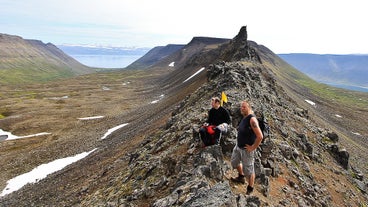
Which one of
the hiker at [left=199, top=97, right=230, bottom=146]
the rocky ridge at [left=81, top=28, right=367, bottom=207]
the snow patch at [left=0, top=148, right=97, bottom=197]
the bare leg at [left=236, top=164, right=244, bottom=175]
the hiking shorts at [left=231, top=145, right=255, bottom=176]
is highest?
the hiker at [left=199, top=97, right=230, bottom=146]

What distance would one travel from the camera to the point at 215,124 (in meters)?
17.5

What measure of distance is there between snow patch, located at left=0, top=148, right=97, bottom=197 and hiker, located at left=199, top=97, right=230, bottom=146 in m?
37.9

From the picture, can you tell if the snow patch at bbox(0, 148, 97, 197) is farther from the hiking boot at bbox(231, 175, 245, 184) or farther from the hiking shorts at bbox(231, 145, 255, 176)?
the hiking shorts at bbox(231, 145, 255, 176)

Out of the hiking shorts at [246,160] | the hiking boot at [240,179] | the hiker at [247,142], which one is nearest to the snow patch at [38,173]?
the hiking boot at [240,179]

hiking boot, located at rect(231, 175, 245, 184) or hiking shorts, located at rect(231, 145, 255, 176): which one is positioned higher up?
hiking shorts, located at rect(231, 145, 255, 176)

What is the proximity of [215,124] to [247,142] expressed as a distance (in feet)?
10.3

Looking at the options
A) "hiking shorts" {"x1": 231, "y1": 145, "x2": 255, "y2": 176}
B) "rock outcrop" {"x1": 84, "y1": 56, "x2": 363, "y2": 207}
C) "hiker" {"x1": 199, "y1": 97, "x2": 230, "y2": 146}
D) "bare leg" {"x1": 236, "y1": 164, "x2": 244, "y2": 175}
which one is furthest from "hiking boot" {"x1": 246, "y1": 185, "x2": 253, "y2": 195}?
"hiker" {"x1": 199, "y1": 97, "x2": 230, "y2": 146}

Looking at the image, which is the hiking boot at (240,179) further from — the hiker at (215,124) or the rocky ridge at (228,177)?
the hiker at (215,124)

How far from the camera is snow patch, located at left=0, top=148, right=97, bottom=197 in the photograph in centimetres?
4484

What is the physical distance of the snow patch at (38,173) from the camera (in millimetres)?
44844

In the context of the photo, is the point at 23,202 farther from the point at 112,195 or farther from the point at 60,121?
the point at 60,121

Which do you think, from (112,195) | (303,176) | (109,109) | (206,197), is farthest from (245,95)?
(109,109)

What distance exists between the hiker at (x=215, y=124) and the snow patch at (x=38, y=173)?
3788 centimetres

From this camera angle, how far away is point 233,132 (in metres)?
20.2
